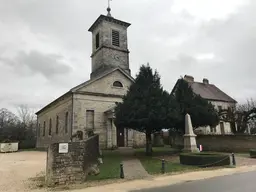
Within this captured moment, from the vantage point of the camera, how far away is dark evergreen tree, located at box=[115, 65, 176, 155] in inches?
720

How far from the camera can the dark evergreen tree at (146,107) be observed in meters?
18.3

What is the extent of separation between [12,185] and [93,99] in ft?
56.3

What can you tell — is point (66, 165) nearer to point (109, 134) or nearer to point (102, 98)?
point (109, 134)

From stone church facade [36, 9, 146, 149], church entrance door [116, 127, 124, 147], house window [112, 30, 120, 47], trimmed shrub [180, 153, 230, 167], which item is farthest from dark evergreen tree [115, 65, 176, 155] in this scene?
house window [112, 30, 120, 47]

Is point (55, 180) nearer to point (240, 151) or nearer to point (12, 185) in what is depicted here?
point (12, 185)

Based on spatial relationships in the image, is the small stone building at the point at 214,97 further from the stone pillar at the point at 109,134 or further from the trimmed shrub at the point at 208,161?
the trimmed shrub at the point at 208,161

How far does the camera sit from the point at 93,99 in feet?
88.8

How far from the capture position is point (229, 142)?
23.9 m

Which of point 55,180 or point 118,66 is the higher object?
point 118,66

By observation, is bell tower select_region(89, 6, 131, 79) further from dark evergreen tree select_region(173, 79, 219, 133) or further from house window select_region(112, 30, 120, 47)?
dark evergreen tree select_region(173, 79, 219, 133)

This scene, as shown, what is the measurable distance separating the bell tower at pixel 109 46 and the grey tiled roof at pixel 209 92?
13.1 m

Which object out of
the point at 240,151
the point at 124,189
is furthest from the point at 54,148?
the point at 240,151

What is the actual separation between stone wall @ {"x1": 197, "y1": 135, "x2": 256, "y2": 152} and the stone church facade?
728 cm

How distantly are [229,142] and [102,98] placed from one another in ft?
46.2
